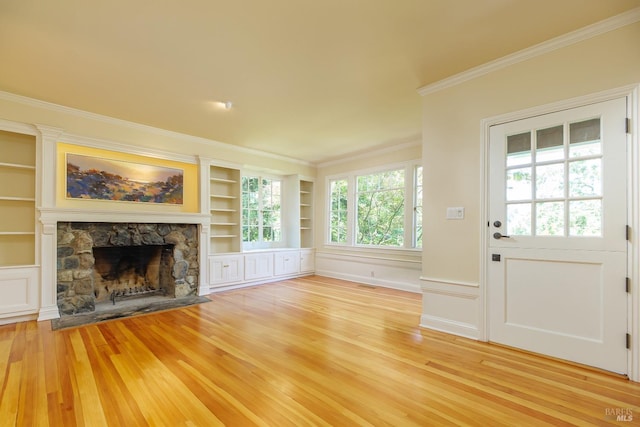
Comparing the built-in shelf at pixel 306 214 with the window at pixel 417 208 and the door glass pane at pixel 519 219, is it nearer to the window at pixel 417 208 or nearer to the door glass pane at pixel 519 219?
the window at pixel 417 208

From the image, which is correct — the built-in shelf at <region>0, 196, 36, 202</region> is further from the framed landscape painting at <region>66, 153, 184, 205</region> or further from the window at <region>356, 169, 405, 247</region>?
the window at <region>356, 169, 405, 247</region>

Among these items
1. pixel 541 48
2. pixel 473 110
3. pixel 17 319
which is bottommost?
pixel 17 319

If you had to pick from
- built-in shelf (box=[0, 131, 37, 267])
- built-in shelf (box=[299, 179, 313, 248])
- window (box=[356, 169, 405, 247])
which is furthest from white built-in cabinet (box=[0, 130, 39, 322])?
window (box=[356, 169, 405, 247])

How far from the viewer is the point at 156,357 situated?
2568 millimetres

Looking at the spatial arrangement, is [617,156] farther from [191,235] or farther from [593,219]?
[191,235]

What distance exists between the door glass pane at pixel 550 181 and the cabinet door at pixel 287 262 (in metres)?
4.81

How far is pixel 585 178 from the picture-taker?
2.42m

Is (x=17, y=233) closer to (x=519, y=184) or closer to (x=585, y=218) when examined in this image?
(x=519, y=184)

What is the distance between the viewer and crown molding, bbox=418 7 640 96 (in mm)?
2211

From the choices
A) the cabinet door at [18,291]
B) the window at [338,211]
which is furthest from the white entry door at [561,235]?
the cabinet door at [18,291]

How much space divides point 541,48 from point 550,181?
1170mm

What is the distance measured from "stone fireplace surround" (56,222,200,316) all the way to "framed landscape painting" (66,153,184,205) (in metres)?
0.46

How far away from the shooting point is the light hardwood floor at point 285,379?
5.82 feet

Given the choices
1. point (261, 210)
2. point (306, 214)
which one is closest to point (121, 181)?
point (261, 210)
